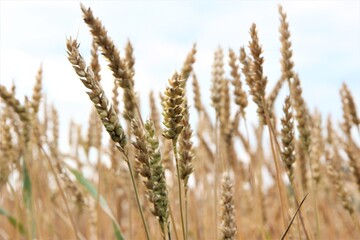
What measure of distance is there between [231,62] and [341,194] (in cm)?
53

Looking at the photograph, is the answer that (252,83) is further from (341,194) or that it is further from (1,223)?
(1,223)

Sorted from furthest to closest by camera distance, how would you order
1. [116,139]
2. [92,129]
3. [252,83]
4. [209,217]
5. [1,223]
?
[1,223] < [92,129] < [209,217] < [252,83] < [116,139]

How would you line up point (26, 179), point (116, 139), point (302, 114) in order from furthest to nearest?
1. point (26, 179)
2. point (302, 114)
3. point (116, 139)

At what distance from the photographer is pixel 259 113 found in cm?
118

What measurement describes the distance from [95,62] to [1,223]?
7.30 ft

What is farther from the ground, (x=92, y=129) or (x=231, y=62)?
(x=92, y=129)

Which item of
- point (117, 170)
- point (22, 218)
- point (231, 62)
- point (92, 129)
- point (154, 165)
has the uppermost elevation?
point (92, 129)

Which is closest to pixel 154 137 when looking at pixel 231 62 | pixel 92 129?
pixel 231 62

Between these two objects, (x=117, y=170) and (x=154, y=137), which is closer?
(x=154, y=137)

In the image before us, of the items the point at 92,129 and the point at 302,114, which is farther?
the point at 92,129

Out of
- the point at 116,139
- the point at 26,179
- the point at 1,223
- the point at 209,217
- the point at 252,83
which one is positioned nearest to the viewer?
the point at 116,139

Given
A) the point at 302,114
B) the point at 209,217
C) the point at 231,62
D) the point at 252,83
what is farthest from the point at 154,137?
the point at 209,217

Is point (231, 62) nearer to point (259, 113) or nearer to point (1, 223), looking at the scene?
point (259, 113)

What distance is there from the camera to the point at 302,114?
1304mm
